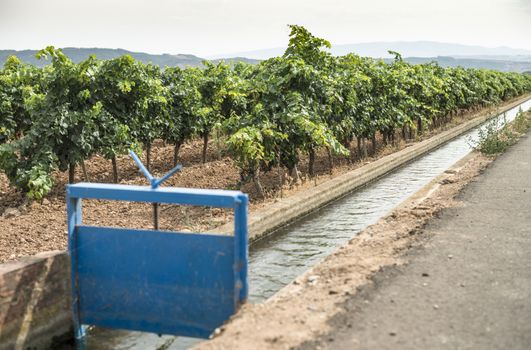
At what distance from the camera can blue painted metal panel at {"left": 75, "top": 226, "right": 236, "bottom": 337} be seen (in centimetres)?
616

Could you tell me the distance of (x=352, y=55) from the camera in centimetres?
1767

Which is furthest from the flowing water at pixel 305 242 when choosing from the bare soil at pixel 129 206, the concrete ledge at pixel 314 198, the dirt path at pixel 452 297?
the dirt path at pixel 452 297

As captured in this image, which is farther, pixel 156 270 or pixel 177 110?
pixel 177 110

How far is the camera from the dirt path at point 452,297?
16.9 ft

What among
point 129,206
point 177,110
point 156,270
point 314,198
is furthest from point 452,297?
point 177,110

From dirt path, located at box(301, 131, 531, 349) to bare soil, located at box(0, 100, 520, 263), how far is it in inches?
148

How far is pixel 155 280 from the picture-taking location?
642 centimetres

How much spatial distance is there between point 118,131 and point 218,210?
287 cm

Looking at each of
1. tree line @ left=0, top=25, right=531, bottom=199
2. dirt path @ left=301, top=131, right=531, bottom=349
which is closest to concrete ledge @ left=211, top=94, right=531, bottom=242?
tree line @ left=0, top=25, right=531, bottom=199

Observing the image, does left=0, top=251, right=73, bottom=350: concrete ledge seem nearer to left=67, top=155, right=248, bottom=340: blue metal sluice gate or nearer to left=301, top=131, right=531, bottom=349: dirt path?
left=67, top=155, right=248, bottom=340: blue metal sluice gate

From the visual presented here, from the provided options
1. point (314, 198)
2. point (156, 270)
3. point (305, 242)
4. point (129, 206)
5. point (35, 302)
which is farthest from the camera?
point (314, 198)

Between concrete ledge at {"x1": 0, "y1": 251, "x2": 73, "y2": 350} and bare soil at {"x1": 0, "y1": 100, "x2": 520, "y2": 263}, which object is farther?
bare soil at {"x1": 0, "y1": 100, "x2": 520, "y2": 263}

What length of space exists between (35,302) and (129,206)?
17.7ft

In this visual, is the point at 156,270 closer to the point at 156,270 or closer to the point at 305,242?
the point at 156,270
